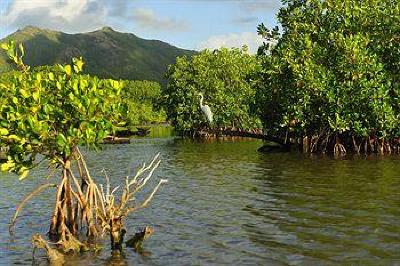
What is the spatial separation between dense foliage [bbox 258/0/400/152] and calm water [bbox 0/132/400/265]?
510 centimetres

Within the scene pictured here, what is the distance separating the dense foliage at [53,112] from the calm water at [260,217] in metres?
3.35

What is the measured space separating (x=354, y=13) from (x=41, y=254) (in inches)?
1361

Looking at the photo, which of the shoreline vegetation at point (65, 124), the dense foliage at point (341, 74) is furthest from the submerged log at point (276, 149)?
the shoreline vegetation at point (65, 124)

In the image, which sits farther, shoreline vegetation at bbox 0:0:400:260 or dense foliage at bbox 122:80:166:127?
dense foliage at bbox 122:80:166:127

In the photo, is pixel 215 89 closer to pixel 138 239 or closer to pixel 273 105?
pixel 273 105

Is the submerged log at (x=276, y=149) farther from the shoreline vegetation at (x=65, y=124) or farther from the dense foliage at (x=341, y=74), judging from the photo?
the shoreline vegetation at (x=65, y=124)

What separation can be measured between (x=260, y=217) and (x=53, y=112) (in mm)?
8885

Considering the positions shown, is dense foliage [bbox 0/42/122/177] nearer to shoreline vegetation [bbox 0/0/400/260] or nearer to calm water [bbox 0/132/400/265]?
shoreline vegetation [bbox 0/0/400/260]

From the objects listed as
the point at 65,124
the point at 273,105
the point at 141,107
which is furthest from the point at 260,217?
the point at 141,107

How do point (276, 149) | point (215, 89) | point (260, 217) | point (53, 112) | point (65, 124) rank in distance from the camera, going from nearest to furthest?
1. point (53, 112)
2. point (65, 124)
3. point (260, 217)
4. point (276, 149)
5. point (215, 89)

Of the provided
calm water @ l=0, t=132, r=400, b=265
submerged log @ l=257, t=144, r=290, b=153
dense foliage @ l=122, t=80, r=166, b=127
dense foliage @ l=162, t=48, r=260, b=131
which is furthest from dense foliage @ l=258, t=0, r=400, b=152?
dense foliage @ l=122, t=80, r=166, b=127

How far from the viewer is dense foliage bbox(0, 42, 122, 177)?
50.7 ft

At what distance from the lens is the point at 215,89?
7956cm

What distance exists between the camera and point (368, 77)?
1628 inches
